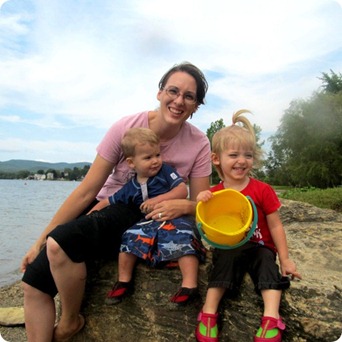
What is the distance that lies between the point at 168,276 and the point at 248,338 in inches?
24.3

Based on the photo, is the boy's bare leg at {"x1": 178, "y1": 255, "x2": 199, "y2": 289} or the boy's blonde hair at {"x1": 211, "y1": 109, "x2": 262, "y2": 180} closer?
the boy's bare leg at {"x1": 178, "y1": 255, "x2": 199, "y2": 289}

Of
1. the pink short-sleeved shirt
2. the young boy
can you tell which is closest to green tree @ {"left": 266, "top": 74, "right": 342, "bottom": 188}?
the pink short-sleeved shirt

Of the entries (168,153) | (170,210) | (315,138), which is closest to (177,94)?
(168,153)

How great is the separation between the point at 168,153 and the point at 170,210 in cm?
63

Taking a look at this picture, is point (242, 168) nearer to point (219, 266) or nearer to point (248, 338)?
point (219, 266)

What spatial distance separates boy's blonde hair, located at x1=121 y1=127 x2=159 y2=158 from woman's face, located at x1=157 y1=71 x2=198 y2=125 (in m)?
0.20

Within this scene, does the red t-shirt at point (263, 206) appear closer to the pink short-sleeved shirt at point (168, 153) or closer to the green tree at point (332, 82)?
the pink short-sleeved shirt at point (168, 153)

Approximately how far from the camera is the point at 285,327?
2.28 meters

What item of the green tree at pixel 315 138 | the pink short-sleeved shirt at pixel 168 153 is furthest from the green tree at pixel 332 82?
the pink short-sleeved shirt at pixel 168 153

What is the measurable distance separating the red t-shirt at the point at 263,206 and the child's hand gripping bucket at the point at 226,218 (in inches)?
5.3

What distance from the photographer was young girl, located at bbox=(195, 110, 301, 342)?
2.25 metres

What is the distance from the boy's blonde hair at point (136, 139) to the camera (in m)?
2.93

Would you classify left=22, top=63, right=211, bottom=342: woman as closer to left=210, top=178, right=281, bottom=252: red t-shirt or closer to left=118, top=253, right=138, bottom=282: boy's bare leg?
left=118, top=253, right=138, bottom=282: boy's bare leg

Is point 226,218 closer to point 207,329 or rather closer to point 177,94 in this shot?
point 207,329
